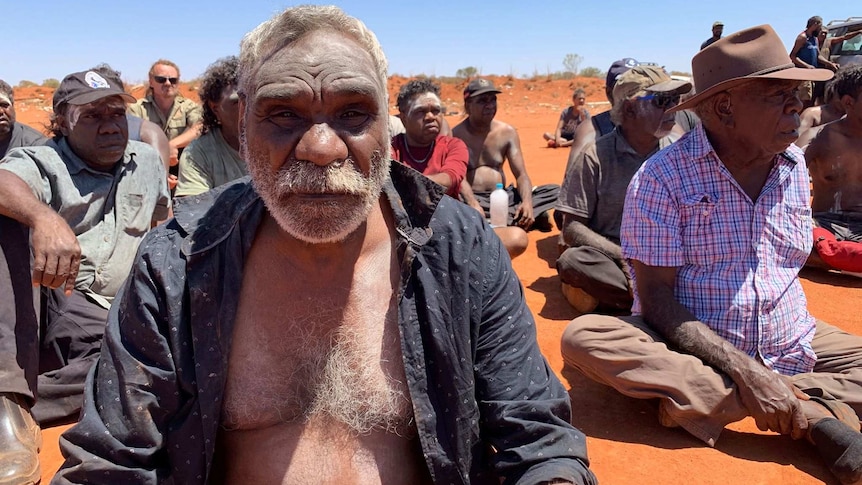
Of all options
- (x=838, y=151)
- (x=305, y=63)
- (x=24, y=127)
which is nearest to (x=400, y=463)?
(x=305, y=63)

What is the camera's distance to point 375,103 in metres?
2.11

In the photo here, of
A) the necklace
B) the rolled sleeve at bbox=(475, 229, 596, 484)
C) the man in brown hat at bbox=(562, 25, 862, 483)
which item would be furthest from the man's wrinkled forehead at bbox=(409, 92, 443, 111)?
the rolled sleeve at bbox=(475, 229, 596, 484)

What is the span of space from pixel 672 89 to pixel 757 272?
7.71 ft

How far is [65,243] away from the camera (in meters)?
3.16

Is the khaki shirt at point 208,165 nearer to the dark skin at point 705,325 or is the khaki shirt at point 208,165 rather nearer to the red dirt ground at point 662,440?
the red dirt ground at point 662,440

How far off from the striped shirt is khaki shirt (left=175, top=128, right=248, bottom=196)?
3.15 metres

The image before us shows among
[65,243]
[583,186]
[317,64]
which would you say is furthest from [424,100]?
[317,64]

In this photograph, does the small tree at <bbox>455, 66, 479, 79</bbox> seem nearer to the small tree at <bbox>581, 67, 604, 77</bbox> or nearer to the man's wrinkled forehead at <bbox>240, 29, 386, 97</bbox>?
the small tree at <bbox>581, 67, 604, 77</bbox>

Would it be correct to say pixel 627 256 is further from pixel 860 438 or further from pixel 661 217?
pixel 860 438

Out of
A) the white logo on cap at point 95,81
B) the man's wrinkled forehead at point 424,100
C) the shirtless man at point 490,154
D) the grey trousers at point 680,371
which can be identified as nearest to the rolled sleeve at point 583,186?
the man's wrinkled forehead at point 424,100

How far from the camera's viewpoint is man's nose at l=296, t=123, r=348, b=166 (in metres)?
1.98

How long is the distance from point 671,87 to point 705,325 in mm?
2575

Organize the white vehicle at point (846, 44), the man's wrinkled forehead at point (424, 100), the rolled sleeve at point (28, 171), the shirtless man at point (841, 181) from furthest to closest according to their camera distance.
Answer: the white vehicle at point (846, 44) → the man's wrinkled forehead at point (424, 100) → the shirtless man at point (841, 181) → the rolled sleeve at point (28, 171)

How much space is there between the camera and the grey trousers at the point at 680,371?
3.43 m
